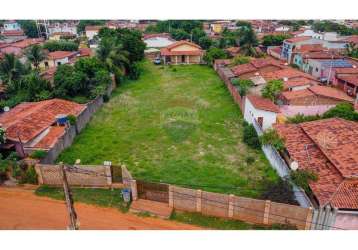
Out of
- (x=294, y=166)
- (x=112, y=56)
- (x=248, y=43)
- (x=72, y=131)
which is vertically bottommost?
(x=72, y=131)

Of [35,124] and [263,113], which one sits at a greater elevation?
[35,124]

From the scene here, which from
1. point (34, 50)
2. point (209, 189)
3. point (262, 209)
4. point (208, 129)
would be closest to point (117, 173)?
point (209, 189)

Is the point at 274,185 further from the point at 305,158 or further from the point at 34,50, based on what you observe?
the point at 34,50

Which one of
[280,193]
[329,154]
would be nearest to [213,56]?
[329,154]

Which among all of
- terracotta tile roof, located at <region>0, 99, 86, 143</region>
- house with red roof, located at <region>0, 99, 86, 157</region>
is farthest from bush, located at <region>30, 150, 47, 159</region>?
terracotta tile roof, located at <region>0, 99, 86, 143</region>

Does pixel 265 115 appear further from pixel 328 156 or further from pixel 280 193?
pixel 280 193

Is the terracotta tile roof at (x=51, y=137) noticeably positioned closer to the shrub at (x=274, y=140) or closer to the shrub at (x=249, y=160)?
the shrub at (x=249, y=160)

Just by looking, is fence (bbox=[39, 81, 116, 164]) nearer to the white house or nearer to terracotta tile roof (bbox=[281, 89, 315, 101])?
the white house
